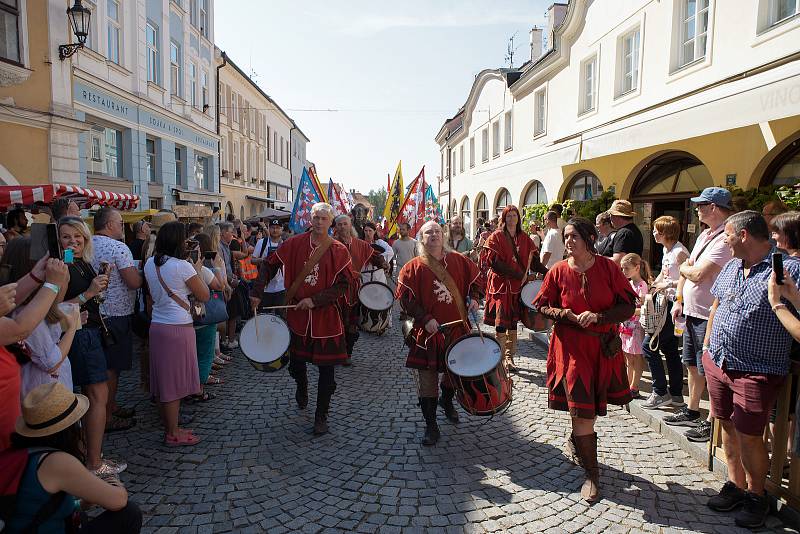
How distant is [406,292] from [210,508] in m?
2.09

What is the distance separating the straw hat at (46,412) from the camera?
1.86 meters

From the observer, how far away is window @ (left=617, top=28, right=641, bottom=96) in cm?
1116

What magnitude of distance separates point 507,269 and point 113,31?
14082 mm

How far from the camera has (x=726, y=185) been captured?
8141 millimetres

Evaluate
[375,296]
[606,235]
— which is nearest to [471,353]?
[375,296]

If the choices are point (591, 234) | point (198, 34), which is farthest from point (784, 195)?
point (198, 34)

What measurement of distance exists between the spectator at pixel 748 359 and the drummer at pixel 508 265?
283cm

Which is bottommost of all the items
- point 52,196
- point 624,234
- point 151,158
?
point 624,234

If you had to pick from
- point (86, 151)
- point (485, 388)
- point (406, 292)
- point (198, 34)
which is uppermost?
point (198, 34)

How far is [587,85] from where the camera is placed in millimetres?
13406

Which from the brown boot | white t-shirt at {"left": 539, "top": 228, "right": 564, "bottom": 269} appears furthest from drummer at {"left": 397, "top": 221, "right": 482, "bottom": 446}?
white t-shirt at {"left": 539, "top": 228, "right": 564, "bottom": 269}

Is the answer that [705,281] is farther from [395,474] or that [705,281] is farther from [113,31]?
[113,31]

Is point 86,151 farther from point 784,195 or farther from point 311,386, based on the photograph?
point 784,195

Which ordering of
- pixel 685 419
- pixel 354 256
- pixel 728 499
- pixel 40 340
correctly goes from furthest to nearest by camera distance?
pixel 354 256
pixel 685 419
pixel 728 499
pixel 40 340
